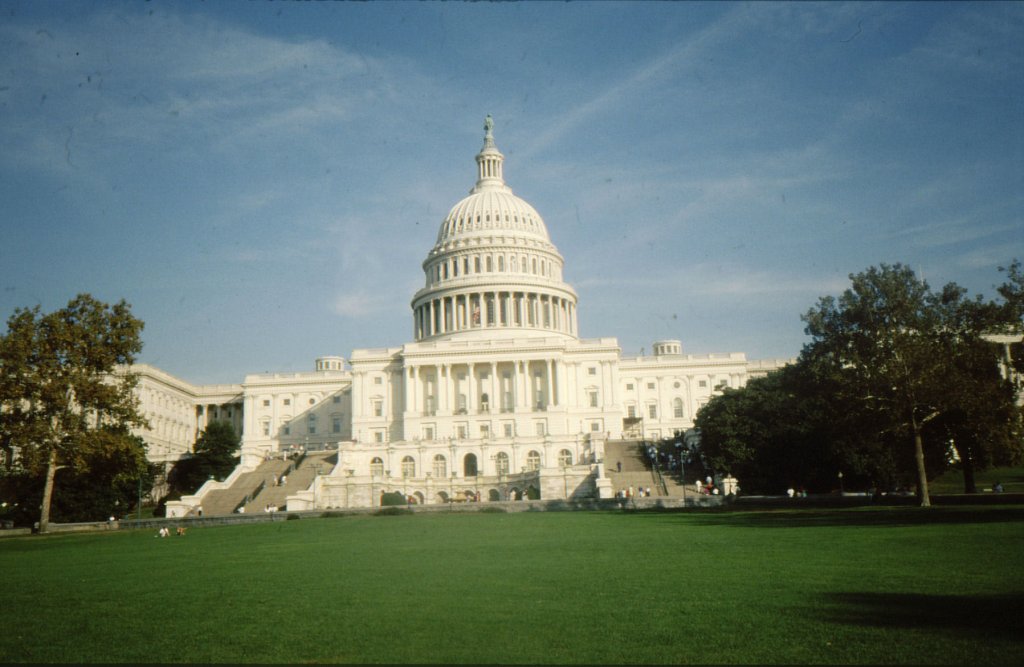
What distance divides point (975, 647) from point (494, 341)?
343 ft

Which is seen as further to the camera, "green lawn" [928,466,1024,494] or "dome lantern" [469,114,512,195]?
"dome lantern" [469,114,512,195]

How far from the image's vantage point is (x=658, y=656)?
38.0 feet

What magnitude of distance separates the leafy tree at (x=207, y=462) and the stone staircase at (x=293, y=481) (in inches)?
387

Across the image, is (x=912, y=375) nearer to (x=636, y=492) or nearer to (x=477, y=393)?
(x=636, y=492)

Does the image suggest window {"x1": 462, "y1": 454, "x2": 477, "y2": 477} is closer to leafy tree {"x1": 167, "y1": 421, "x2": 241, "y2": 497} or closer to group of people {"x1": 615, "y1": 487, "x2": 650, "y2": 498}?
leafy tree {"x1": 167, "y1": 421, "x2": 241, "y2": 497}

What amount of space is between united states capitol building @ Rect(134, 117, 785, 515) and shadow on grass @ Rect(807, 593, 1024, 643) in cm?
6300

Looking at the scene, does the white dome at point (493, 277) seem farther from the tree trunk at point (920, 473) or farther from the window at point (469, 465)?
the tree trunk at point (920, 473)

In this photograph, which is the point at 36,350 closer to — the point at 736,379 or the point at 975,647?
the point at 975,647

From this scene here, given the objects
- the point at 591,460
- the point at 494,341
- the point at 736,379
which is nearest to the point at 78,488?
the point at 591,460

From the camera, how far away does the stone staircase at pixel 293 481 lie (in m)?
74.3

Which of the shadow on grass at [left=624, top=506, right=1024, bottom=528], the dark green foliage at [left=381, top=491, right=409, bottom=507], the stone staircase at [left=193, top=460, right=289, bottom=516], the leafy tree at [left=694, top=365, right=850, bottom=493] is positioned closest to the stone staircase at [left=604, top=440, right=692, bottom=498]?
the leafy tree at [left=694, top=365, right=850, bottom=493]

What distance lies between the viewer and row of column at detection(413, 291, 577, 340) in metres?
127

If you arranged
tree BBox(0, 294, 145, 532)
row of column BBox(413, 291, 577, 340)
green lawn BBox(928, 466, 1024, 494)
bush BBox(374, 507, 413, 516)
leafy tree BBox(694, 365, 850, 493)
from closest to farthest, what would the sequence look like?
tree BBox(0, 294, 145, 532)
bush BBox(374, 507, 413, 516)
leafy tree BBox(694, 365, 850, 493)
green lawn BBox(928, 466, 1024, 494)
row of column BBox(413, 291, 577, 340)

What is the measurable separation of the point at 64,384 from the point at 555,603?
45.9 meters
